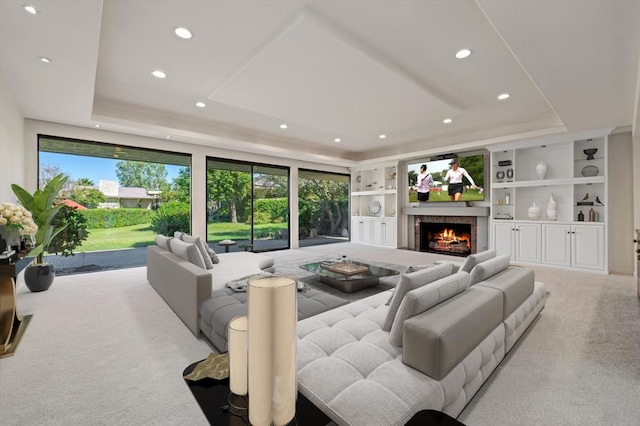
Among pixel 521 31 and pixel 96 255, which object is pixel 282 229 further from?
pixel 521 31

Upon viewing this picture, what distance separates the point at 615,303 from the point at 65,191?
8.29 m

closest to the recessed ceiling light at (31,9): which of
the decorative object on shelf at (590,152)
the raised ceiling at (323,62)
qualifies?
the raised ceiling at (323,62)

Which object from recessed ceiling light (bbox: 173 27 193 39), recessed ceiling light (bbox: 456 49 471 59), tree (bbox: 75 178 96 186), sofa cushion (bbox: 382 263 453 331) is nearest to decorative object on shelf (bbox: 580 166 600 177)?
recessed ceiling light (bbox: 456 49 471 59)

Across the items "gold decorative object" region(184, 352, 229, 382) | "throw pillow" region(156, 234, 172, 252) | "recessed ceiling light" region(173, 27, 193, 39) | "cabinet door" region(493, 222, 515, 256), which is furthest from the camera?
"cabinet door" region(493, 222, 515, 256)

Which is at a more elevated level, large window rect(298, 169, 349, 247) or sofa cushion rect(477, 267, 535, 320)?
large window rect(298, 169, 349, 247)

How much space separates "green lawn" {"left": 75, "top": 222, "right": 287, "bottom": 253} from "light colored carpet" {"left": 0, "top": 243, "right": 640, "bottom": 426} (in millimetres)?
1792

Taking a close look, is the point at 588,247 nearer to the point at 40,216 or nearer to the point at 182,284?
the point at 182,284

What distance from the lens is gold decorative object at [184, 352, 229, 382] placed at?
112cm

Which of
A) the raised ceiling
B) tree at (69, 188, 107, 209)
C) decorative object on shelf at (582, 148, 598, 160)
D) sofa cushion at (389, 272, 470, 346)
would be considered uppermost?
the raised ceiling

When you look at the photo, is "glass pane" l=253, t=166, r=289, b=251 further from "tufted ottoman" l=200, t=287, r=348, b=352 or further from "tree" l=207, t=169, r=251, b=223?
"tufted ottoman" l=200, t=287, r=348, b=352

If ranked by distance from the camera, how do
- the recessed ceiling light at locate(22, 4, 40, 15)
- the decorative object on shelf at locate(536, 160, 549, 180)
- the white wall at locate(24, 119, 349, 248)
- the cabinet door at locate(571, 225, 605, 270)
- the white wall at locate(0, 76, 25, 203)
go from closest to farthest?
the recessed ceiling light at locate(22, 4, 40, 15), the white wall at locate(0, 76, 25, 203), the white wall at locate(24, 119, 349, 248), the cabinet door at locate(571, 225, 605, 270), the decorative object on shelf at locate(536, 160, 549, 180)

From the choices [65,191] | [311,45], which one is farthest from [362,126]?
[65,191]

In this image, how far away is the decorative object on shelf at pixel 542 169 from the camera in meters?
5.75

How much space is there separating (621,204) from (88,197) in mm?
9520
